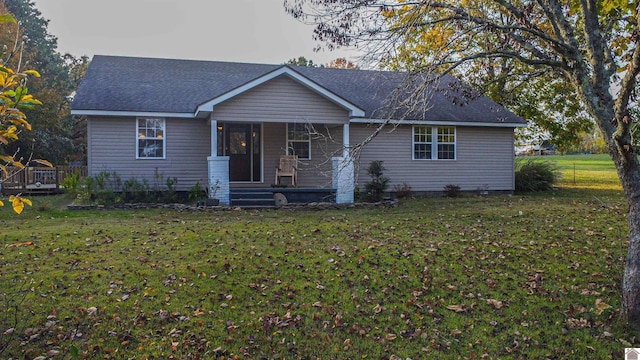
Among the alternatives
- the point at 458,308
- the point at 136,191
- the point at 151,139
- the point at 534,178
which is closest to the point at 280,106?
the point at 151,139

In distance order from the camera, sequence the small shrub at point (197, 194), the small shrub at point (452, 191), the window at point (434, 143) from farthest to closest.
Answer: the window at point (434, 143)
the small shrub at point (452, 191)
the small shrub at point (197, 194)

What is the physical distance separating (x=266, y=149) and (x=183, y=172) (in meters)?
2.81

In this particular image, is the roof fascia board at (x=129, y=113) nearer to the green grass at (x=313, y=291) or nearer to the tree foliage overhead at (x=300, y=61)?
the green grass at (x=313, y=291)

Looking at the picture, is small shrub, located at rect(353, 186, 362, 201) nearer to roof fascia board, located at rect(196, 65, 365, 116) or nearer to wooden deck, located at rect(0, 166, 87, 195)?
roof fascia board, located at rect(196, 65, 365, 116)

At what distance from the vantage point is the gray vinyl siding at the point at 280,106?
41.9 feet

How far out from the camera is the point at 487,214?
A: 1092 centimetres

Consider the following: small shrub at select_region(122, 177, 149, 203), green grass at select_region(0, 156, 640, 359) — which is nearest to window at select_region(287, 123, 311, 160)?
small shrub at select_region(122, 177, 149, 203)

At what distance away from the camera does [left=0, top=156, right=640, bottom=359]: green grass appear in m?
4.46

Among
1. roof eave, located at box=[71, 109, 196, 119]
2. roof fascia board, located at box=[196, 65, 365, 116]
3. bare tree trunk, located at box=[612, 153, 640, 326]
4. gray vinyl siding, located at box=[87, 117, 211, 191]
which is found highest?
roof fascia board, located at box=[196, 65, 365, 116]

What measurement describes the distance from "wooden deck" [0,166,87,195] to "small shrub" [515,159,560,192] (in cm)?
1786

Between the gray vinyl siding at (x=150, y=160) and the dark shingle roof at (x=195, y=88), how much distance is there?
56 centimetres

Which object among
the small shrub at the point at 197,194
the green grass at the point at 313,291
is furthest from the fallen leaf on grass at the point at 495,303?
the small shrub at the point at 197,194

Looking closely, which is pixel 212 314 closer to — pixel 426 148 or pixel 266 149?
pixel 266 149

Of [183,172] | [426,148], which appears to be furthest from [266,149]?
[426,148]
